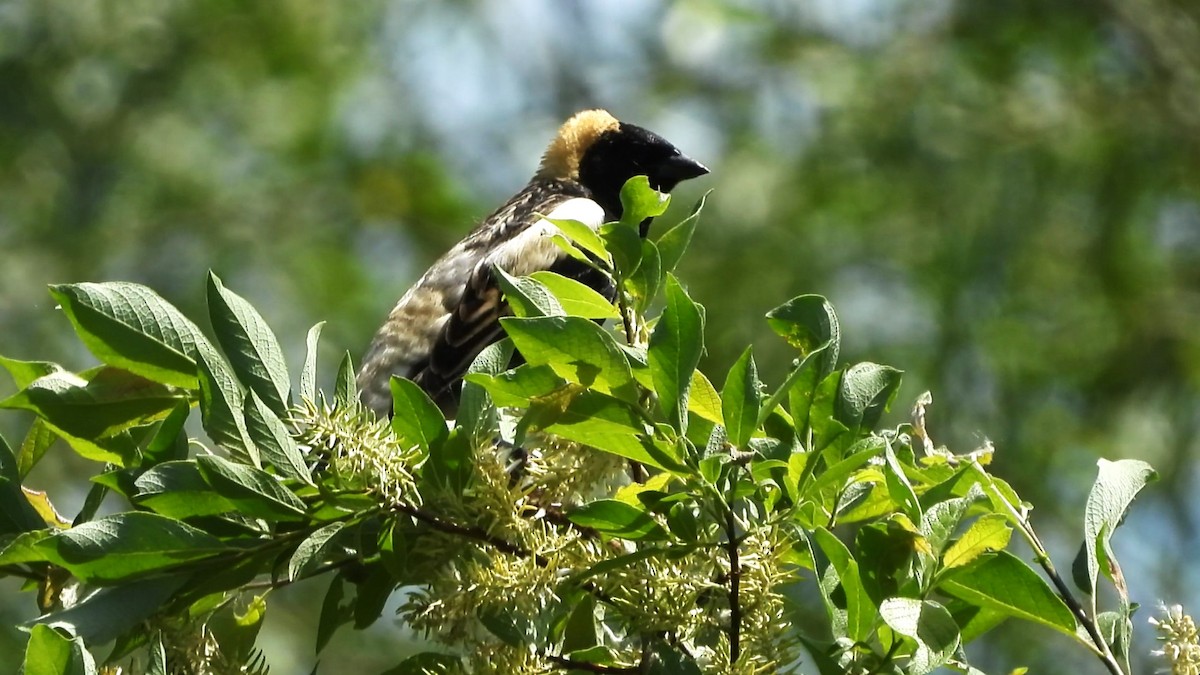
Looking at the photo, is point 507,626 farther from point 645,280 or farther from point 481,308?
point 481,308

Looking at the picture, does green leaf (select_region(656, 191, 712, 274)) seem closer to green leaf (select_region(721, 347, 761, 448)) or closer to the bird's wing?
green leaf (select_region(721, 347, 761, 448))

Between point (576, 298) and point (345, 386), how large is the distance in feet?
0.73

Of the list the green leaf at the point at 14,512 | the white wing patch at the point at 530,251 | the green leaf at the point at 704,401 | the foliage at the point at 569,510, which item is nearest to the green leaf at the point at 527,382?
the foliage at the point at 569,510

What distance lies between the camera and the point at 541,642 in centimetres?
124

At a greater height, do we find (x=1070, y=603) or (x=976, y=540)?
(x=976, y=540)

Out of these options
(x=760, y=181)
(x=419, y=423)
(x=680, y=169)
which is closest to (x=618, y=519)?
(x=419, y=423)

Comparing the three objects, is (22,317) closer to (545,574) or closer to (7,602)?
(7,602)

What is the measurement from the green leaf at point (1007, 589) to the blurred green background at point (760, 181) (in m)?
5.14

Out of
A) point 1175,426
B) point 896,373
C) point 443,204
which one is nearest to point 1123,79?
point 1175,426

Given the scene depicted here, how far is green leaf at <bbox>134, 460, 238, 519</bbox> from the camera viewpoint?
3.90 ft

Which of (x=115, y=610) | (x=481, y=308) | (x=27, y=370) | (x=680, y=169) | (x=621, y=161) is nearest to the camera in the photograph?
(x=115, y=610)

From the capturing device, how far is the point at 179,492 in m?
1.20

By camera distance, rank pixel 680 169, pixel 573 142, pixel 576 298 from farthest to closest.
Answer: pixel 573 142, pixel 680 169, pixel 576 298

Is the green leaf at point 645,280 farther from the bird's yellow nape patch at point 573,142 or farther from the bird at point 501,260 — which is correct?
the bird's yellow nape patch at point 573,142
